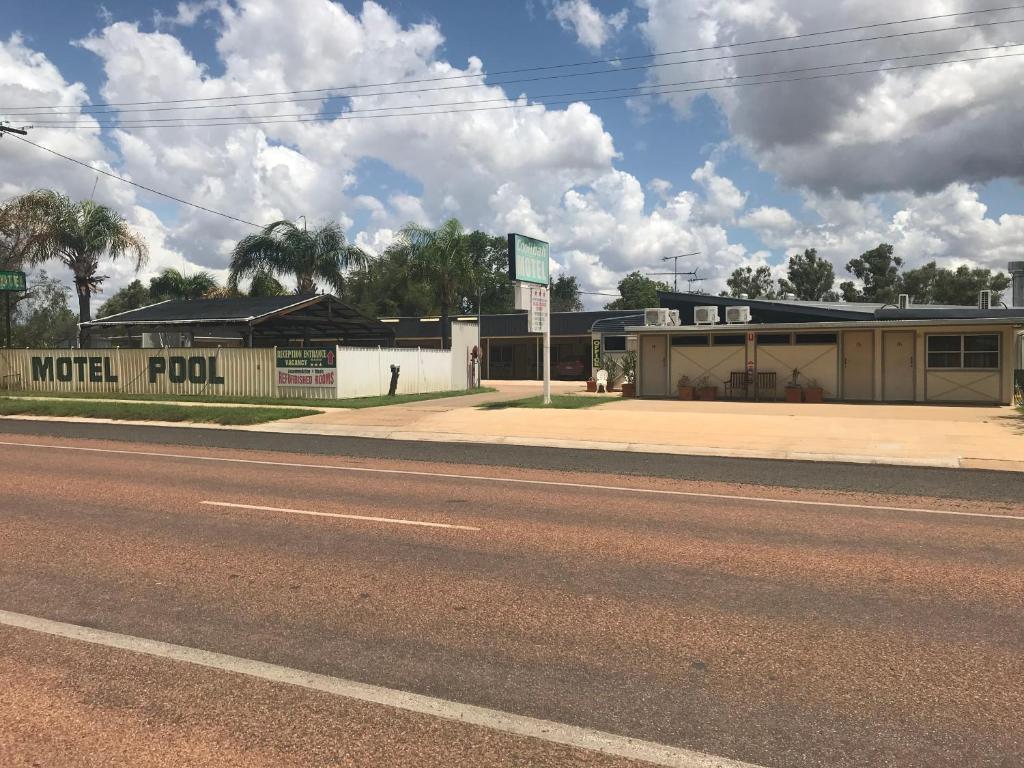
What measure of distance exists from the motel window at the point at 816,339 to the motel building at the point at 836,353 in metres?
0.03

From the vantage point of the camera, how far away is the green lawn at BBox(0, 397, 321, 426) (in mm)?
20134

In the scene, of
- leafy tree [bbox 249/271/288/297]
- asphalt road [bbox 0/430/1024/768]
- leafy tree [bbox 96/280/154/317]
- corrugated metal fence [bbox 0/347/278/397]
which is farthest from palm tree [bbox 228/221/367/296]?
leafy tree [bbox 96/280/154/317]

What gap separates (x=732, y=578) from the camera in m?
5.74

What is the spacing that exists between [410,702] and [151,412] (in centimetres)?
2015

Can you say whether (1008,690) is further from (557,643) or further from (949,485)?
(949,485)

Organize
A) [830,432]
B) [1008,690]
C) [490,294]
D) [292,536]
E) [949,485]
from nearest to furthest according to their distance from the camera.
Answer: [1008,690]
[292,536]
[949,485]
[830,432]
[490,294]

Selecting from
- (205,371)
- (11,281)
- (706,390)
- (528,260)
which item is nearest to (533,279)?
(528,260)

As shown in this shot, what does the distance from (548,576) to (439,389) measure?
24.3 metres

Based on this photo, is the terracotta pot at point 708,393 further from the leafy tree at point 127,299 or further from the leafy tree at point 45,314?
the leafy tree at point 127,299

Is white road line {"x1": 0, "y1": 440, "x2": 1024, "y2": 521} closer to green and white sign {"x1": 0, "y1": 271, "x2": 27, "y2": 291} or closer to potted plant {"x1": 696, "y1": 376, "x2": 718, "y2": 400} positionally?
potted plant {"x1": 696, "y1": 376, "x2": 718, "y2": 400}

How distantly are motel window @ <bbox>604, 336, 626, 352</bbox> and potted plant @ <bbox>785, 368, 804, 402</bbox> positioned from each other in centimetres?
1499

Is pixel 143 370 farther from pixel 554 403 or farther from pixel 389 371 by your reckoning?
pixel 554 403

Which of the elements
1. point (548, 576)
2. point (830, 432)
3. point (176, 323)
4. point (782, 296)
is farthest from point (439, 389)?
point (782, 296)

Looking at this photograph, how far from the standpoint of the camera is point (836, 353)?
2444 centimetres
